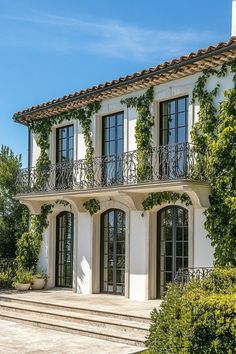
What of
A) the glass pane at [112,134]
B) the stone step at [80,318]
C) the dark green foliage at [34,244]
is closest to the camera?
the stone step at [80,318]

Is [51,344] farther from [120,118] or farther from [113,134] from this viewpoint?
[120,118]

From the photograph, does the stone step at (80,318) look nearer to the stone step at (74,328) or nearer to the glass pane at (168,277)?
the stone step at (74,328)

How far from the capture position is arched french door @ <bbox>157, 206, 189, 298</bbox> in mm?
14305

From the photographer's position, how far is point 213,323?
766cm

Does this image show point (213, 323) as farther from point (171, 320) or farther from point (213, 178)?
point (213, 178)

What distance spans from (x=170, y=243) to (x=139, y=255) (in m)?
1.00

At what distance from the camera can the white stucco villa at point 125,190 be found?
13.5 meters

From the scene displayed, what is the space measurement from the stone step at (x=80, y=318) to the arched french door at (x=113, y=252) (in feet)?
8.67

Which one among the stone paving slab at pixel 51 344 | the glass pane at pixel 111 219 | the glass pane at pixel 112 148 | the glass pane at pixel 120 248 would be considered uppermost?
the glass pane at pixel 112 148

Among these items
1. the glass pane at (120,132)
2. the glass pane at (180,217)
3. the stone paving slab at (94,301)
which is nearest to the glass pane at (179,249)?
the glass pane at (180,217)

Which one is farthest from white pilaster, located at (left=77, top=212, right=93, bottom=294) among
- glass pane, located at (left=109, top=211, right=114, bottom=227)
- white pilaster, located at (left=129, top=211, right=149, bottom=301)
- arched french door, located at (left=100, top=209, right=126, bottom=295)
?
white pilaster, located at (left=129, top=211, right=149, bottom=301)

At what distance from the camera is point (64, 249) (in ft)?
60.0

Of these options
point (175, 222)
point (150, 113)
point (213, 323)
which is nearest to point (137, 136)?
point (150, 113)

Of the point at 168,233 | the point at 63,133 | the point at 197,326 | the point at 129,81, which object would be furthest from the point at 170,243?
the point at 197,326
